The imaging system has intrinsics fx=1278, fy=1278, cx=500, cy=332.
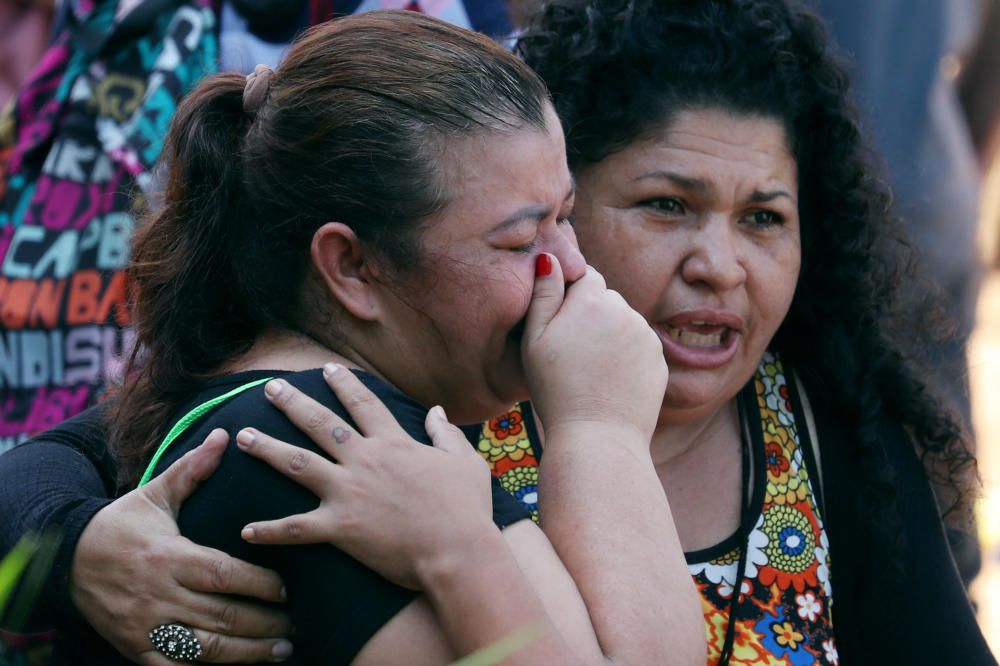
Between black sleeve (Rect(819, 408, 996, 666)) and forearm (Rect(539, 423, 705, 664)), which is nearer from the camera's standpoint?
forearm (Rect(539, 423, 705, 664))

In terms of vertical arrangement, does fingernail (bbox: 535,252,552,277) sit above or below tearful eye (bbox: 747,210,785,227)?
above

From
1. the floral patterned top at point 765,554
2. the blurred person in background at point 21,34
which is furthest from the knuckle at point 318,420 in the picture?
the blurred person in background at point 21,34

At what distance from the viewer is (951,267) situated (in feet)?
14.1

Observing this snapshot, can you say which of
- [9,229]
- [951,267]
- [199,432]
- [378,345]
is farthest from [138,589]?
[951,267]

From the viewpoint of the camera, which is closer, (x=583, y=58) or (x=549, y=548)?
(x=549, y=548)

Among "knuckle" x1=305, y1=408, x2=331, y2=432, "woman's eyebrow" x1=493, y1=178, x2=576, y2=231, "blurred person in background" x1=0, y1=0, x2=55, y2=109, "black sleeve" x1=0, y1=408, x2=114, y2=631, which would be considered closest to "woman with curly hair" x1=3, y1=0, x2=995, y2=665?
"woman's eyebrow" x1=493, y1=178, x2=576, y2=231

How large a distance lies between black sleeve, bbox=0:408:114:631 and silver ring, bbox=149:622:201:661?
19cm

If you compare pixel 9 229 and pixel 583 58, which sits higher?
pixel 583 58

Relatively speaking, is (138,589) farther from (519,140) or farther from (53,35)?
(53,35)

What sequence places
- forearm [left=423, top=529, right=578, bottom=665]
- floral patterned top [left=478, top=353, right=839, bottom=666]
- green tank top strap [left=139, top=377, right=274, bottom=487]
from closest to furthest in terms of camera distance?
forearm [left=423, top=529, right=578, bottom=665]
green tank top strap [left=139, top=377, right=274, bottom=487]
floral patterned top [left=478, top=353, right=839, bottom=666]

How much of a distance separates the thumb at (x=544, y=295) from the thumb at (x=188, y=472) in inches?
20.5

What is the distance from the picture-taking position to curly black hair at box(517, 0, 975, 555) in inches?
106

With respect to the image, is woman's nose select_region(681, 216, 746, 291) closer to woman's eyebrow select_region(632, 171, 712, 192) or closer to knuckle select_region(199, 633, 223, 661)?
woman's eyebrow select_region(632, 171, 712, 192)

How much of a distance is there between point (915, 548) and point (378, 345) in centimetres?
140
